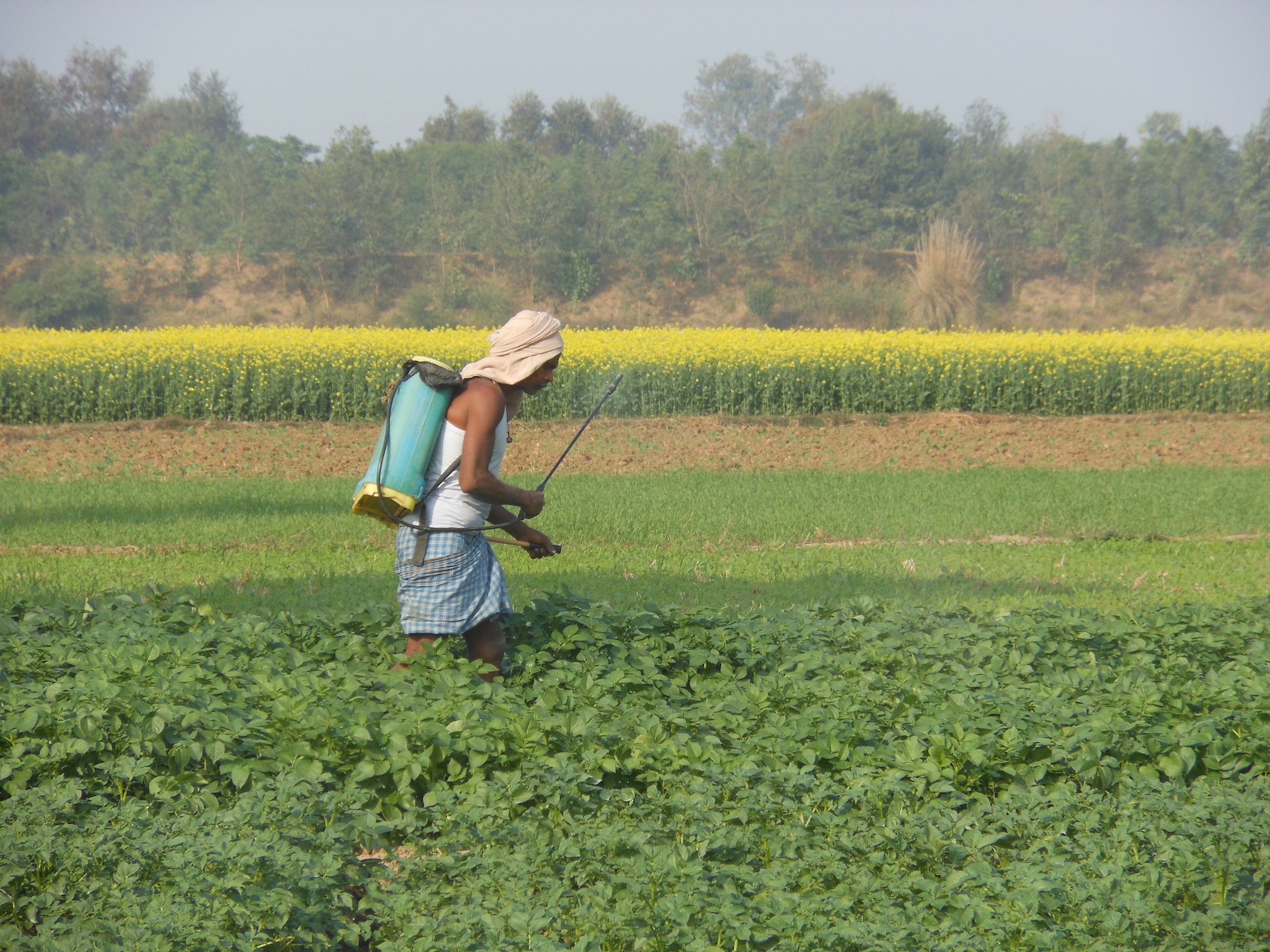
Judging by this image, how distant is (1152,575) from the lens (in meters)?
8.98

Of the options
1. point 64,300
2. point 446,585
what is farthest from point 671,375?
point 64,300

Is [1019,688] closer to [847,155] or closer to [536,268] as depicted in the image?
[536,268]

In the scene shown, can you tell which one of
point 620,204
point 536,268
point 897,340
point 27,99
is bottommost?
point 897,340

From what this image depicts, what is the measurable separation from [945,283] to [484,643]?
92.7 feet

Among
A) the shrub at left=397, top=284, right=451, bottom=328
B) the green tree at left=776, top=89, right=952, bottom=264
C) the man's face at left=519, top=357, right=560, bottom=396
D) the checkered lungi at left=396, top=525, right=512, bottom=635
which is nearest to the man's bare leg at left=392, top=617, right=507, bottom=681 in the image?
the checkered lungi at left=396, top=525, right=512, bottom=635

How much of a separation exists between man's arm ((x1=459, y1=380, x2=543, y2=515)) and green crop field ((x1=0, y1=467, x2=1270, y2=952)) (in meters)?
0.77

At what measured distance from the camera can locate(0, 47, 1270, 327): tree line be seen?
140 feet

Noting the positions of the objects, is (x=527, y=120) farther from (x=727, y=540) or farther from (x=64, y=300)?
(x=727, y=540)

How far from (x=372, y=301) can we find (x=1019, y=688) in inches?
1558

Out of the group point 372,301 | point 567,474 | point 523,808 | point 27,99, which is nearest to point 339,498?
point 567,474

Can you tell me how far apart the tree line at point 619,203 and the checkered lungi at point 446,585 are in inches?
1470

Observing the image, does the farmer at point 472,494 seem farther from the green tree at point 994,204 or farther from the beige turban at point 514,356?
the green tree at point 994,204

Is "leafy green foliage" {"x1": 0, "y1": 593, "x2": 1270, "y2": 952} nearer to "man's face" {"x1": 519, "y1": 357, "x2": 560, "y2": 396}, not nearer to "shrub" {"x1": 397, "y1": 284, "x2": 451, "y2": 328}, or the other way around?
"man's face" {"x1": 519, "y1": 357, "x2": 560, "y2": 396}

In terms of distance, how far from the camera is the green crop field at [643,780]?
3205 millimetres
